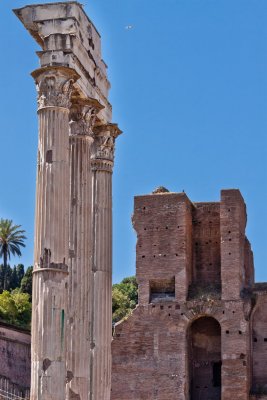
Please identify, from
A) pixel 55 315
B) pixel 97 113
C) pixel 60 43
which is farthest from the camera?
pixel 97 113

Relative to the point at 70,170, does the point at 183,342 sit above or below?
below

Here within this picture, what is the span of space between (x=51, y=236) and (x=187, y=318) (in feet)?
88.6

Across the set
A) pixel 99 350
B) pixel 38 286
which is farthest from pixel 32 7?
pixel 99 350

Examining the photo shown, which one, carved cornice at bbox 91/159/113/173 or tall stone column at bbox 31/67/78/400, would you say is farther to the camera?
carved cornice at bbox 91/159/113/173

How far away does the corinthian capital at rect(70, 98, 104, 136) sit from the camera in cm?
1856

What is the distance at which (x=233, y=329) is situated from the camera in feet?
139

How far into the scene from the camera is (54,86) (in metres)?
17.4

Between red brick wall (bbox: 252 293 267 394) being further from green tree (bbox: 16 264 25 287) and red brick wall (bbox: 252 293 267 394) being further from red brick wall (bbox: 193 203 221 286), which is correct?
green tree (bbox: 16 264 25 287)

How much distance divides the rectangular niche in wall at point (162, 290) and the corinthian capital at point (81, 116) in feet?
84.5

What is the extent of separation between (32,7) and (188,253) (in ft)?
91.2

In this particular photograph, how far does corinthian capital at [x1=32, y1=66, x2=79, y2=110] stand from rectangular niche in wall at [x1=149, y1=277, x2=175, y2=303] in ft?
88.6

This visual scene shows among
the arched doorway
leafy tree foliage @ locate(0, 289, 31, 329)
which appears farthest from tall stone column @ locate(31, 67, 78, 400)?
leafy tree foliage @ locate(0, 289, 31, 329)

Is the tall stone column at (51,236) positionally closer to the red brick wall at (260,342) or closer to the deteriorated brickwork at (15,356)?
the red brick wall at (260,342)

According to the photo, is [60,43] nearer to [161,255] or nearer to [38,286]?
[38,286]
